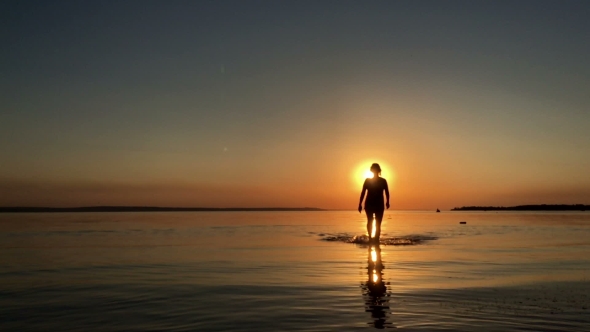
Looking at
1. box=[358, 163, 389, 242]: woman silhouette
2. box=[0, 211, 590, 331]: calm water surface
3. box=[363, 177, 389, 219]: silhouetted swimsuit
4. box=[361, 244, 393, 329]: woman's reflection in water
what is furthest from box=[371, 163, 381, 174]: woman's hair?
box=[361, 244, 393, 329]: woman's reflection in water

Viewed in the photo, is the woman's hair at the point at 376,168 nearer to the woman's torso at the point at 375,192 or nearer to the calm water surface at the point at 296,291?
the woman's torso at the point at 375,192

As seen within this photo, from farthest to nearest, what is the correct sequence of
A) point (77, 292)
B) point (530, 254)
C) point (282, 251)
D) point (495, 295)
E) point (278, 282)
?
point (282, 251) < point (530, 254) < point (278, 282) < point (77, 292) < point (495, 295)

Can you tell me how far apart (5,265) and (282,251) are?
856cm

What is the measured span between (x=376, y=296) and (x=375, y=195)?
11.1m

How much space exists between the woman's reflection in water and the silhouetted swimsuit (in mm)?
5964

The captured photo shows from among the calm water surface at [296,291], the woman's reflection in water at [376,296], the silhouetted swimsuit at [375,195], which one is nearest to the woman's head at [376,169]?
A: the silhouetted swimsuit at [375,195]

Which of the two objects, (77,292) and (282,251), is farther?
(282,251)

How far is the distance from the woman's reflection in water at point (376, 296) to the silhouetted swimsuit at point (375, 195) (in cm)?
596

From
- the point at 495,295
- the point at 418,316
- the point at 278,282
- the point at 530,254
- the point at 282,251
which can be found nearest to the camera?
the point at 418,316

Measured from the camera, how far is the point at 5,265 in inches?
535

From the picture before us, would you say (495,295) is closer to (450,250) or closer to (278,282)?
(278,282)

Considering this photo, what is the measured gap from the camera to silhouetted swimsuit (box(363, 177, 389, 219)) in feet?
63.6

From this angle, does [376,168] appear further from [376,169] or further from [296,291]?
[296,291]

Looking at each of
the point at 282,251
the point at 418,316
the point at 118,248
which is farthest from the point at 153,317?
the point at 118,248
